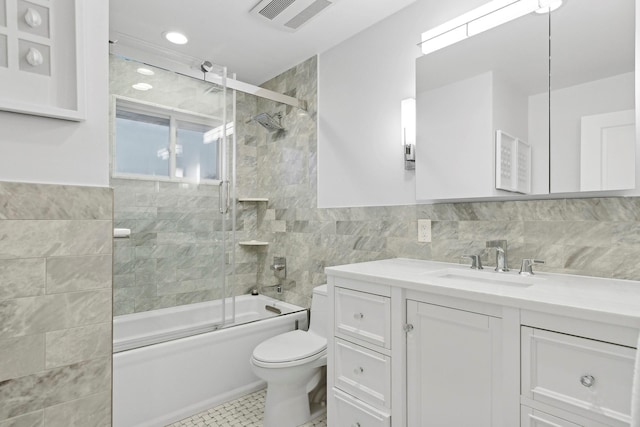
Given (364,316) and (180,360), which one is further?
(180,360)

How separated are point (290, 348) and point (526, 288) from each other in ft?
4.28

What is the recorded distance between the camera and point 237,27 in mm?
2363

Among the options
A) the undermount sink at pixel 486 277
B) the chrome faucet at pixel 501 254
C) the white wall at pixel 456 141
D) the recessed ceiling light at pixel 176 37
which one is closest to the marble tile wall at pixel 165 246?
the recessed ceiling light at pixel 176 37

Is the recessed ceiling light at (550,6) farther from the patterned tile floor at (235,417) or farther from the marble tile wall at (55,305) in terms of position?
the patterned tile floor at (235,417)

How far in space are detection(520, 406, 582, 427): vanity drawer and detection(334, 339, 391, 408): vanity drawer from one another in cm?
50

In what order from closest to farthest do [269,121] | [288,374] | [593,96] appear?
1. [593,96]
2. [288,374]
3. [269,121]

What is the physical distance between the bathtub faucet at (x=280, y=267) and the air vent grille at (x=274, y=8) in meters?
1.85

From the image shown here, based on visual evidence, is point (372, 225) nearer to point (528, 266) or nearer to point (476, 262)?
point (476, 262)

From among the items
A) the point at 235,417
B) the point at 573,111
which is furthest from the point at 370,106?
the point at 235,417

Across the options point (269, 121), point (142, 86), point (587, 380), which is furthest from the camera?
point (269, 121)

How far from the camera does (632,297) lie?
3.55ft

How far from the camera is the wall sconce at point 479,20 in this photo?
1.56m

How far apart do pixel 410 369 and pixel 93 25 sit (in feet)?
5.40

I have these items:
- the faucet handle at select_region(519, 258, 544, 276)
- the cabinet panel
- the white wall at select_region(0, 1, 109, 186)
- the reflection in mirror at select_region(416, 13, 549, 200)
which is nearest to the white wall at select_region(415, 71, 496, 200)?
Result: the reflection in mirror at select_region(416, 13, 549, 200)
